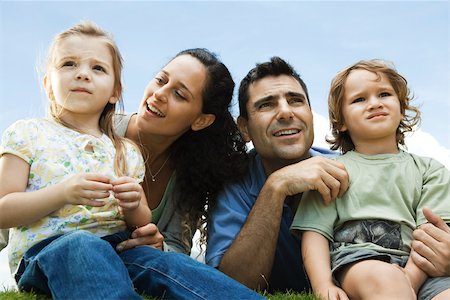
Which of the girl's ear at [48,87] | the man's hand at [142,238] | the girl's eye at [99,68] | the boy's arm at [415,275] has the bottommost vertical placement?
the boy's arm at [415,275]

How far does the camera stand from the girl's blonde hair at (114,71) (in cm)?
411

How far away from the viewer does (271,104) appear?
5160 mm

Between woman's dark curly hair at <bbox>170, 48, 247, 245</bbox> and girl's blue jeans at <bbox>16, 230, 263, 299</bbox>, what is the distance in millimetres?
1485

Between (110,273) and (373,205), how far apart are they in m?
1.98

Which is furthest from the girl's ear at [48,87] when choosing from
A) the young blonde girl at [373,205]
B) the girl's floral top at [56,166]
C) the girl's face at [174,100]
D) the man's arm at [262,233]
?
the young blonde girl at [373,205]

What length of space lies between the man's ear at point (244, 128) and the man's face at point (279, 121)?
7 cm

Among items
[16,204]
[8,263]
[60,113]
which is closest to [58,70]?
[60,113]

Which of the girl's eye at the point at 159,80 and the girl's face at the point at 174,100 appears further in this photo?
the girl's eye at the point at 159,80

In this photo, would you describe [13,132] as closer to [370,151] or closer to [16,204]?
[16,204]

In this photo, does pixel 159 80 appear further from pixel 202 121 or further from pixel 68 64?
pixel 68 64

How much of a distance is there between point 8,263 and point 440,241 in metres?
2.88

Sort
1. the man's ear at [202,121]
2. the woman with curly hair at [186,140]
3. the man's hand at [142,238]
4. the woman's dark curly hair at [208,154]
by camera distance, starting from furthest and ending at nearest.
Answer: the man's ear at [202,121] < the woman's dark curly hair at [208,154] < the woman with curly hair at [186,140] < the man's hand at [142,238]

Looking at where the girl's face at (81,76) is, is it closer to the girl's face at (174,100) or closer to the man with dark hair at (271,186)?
the girl's face at (174,100)

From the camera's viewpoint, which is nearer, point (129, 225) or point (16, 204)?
point (16, 204)
